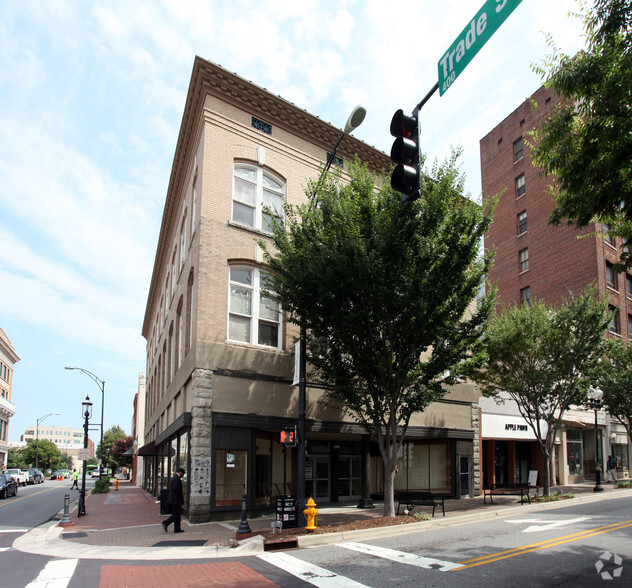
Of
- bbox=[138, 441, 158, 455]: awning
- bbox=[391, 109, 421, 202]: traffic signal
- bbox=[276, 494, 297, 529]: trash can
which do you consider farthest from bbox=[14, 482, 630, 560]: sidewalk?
bbox=[138, 441, 158, 455]: awning

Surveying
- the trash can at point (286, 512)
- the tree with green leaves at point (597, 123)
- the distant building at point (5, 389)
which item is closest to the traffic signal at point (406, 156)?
the tree with green leaves at point (597, 123)

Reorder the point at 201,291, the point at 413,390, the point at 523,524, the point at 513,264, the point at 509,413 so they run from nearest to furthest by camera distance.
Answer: the point at 523,524 < the point at 413,390 < the point at 201,291 < the point at 509,413 < the point at 513,264

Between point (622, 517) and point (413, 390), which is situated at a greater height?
point (413, 390)

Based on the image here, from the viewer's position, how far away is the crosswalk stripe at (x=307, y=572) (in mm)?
8164

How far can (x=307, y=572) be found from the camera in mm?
8977

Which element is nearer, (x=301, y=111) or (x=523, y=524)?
(x=523, y=524)

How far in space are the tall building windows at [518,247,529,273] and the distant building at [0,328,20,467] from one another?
70503 millimetres

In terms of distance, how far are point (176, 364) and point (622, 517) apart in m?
17.5

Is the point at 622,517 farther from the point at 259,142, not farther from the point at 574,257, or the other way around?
the point at 574,257

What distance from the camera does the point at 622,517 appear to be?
14.9 metres

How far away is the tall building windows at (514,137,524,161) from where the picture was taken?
149 feet

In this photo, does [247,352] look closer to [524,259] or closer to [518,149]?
[524,259]

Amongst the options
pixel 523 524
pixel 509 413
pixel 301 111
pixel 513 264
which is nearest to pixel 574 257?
pixel 513 264

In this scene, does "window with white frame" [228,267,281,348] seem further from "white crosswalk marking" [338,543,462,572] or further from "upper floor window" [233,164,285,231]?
"white crosswalk marking" [338,543,462,572]
